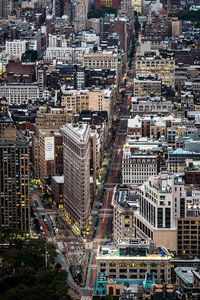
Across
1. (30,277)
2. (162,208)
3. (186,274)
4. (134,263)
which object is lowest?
(30,277)

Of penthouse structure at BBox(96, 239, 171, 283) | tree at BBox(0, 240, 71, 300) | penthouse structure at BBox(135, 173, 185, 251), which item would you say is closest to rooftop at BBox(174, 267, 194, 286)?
penthouse structure at BBox(96, 239, 171, 283)

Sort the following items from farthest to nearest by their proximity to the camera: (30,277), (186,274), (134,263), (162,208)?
(162,208), (30,277), (186,274), (134,263)

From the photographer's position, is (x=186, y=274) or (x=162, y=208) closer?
(x=186, y=274)

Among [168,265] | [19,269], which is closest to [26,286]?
[19,269]

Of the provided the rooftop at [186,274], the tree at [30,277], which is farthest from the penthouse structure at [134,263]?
the tree at [30,277]

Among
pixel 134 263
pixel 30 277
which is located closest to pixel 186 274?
pixel 134 263

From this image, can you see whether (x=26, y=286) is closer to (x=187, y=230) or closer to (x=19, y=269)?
(x=19, y=269)

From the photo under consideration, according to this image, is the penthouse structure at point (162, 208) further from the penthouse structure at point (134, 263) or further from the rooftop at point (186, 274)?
the penthouse structure at point (134, 263)

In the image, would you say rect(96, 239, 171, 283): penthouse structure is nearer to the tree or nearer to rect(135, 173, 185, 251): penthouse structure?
the tree

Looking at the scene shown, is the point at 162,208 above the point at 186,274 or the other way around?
above

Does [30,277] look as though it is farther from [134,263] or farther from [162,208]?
[162,208]

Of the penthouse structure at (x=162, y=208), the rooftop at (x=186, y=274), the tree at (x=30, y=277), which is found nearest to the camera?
the tree at (x=30, y=277)

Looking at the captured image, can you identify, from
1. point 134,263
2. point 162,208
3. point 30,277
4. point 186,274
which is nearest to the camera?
point 134,263
